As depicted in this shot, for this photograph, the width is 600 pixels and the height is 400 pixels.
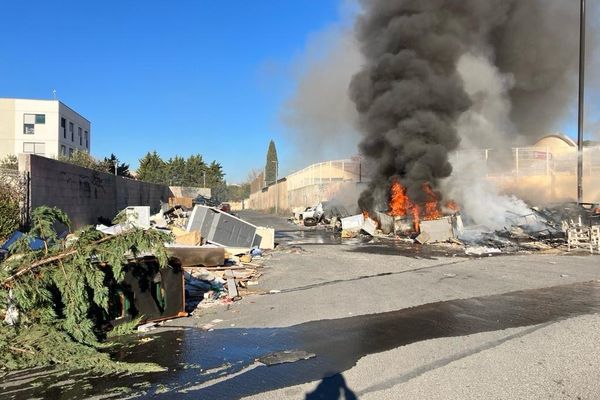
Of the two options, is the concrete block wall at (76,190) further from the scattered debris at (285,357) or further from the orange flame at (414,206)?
the orange flame at (414,206)

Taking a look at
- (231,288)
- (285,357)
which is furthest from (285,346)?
(231,288)

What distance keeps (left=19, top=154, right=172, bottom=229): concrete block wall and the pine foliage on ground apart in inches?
244

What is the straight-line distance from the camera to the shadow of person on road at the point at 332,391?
11.6 ft

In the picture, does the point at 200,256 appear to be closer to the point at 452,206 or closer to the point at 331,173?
the point at 452,206

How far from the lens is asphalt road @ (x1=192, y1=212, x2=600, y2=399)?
3662 millimetres

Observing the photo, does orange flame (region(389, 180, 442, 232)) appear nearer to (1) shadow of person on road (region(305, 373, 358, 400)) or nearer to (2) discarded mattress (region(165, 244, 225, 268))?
(2) discarded mattress (region(165, 244, 225, 268))

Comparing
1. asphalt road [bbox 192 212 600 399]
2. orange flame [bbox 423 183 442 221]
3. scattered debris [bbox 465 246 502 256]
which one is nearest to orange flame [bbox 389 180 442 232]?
orange flame [bbox 423 183 442 221]

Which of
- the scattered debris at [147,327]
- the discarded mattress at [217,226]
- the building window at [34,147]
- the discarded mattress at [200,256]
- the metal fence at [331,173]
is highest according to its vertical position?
the building window at [34,147]

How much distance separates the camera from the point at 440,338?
5.08 meters

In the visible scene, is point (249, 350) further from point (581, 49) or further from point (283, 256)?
point (581, 49)

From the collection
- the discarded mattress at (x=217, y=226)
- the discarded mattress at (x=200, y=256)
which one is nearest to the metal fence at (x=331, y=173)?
the discarded mattress at (x=217, y=226)

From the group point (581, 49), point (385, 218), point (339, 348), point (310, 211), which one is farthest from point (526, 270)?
point (310, 211)

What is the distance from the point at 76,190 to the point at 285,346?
35.3ft

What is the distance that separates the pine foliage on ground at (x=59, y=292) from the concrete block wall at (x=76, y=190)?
6.19 meters
